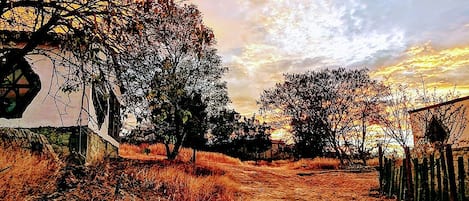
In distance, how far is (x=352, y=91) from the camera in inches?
948

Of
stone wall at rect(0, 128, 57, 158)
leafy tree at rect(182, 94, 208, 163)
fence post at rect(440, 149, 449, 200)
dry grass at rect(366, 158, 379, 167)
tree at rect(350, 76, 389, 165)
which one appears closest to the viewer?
fence post at rect(440, 149, 449, 200)

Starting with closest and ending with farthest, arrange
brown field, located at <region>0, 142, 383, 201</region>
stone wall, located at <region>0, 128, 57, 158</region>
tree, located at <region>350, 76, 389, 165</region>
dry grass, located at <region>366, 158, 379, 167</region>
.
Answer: brown field, located at <region>0, 142, 383, 201</region> < stone wall, located at <region>0, 128, 57, 158</region> < dry grass, located at <region>366, 158, 379, 167</region> < tree, located at <region>350, 76, 389, 165</region>

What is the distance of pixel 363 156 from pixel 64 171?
1788 cm

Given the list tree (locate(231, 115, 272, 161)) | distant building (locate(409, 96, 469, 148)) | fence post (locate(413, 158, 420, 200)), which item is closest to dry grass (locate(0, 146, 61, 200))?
fence post (locate(413, 158, 420, 200))

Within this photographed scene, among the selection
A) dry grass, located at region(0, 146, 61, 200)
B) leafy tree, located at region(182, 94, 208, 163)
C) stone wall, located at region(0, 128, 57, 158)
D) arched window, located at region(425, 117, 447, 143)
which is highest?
leafy tree, located at region(182, 94, 208, 163)

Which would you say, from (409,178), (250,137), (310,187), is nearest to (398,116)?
(310,187)

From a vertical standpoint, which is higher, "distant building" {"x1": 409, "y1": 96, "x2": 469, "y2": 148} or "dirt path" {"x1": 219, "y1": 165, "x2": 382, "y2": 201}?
"distant building" {"x1": 409, "y1": 96, "x2": 469, "y2": 148}

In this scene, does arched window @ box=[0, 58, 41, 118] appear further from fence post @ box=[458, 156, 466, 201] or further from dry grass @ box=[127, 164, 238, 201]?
fence post @ box=[458, 156, 466, 201]

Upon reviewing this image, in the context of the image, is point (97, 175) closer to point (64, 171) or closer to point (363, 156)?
point (64, 171)

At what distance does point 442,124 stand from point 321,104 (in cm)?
872

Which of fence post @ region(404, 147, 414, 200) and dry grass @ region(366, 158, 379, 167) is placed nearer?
fence post @ region(404, 147, 414, 200)

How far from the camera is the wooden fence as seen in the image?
7371 mm

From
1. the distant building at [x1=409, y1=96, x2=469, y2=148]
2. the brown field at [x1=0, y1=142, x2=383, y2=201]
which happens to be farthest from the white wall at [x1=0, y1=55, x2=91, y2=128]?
the distant building at [x1=409, y1=96, x2=469, y2=148]

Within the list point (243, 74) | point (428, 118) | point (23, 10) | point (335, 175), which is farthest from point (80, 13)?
point (428, 118)
